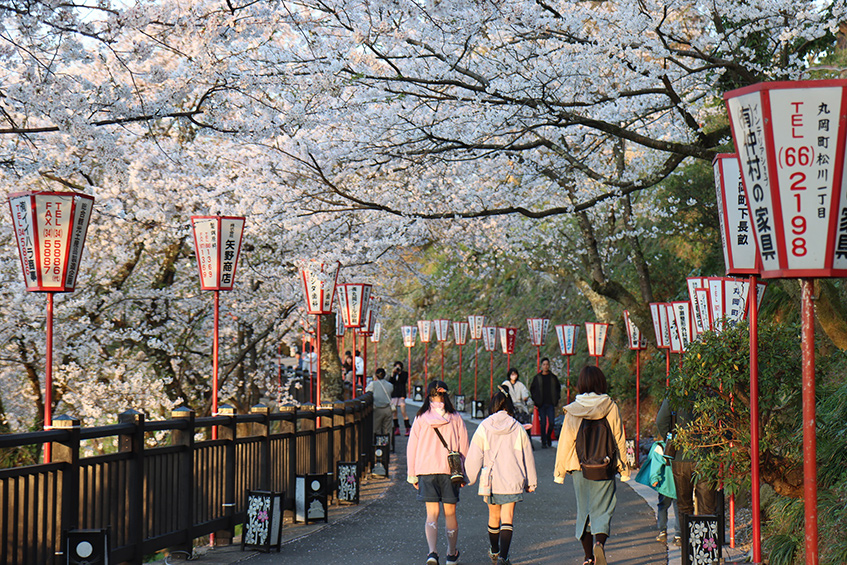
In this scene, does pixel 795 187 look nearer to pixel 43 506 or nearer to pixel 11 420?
pixel 43 506

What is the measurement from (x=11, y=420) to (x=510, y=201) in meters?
10.9

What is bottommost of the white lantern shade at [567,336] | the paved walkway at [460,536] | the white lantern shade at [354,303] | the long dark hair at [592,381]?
the paved walkway at [460,536]

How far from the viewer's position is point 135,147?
15.0m

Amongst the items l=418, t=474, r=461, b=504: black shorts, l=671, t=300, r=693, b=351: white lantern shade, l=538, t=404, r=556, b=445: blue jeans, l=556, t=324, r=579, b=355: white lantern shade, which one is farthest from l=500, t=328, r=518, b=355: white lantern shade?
l=418, t=474, r=461, b=504: black shorts

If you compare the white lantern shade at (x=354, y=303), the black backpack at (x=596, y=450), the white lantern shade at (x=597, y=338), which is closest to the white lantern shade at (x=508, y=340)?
the white lantern shade at (x=597, y=338)

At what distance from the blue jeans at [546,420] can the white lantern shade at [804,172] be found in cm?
1486

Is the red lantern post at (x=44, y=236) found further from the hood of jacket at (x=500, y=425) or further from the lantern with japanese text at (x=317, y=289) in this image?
the lantern with japanese text at (x=317, y=289)

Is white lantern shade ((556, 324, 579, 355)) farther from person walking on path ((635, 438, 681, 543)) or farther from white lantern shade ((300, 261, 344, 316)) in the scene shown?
person walking on path ((635, 438, 681, 543))

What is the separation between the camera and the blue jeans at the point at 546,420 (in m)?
18.8

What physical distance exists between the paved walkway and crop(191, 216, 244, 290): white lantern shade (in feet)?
10.3

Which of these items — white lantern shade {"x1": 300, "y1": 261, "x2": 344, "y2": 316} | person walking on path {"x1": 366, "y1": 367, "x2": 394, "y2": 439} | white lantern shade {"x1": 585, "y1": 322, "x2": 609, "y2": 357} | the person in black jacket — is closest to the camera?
the person in black jacket

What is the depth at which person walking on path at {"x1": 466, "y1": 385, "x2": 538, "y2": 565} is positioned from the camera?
7.30m

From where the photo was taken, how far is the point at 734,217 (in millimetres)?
6629

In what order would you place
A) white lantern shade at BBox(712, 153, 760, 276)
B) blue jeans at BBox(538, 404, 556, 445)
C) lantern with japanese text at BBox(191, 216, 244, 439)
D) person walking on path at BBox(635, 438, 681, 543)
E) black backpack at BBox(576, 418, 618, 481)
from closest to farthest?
white lantern shade at BBox(712, 153, 760, 276), black backpack at BBox(576, 418, 618, 481), person walking on path at BBox(635, 438, 681, 543), lantern with japanese text at BBox(191, 216, 244, 439), blue jeans at BBox(538, 404, 556, 445)
